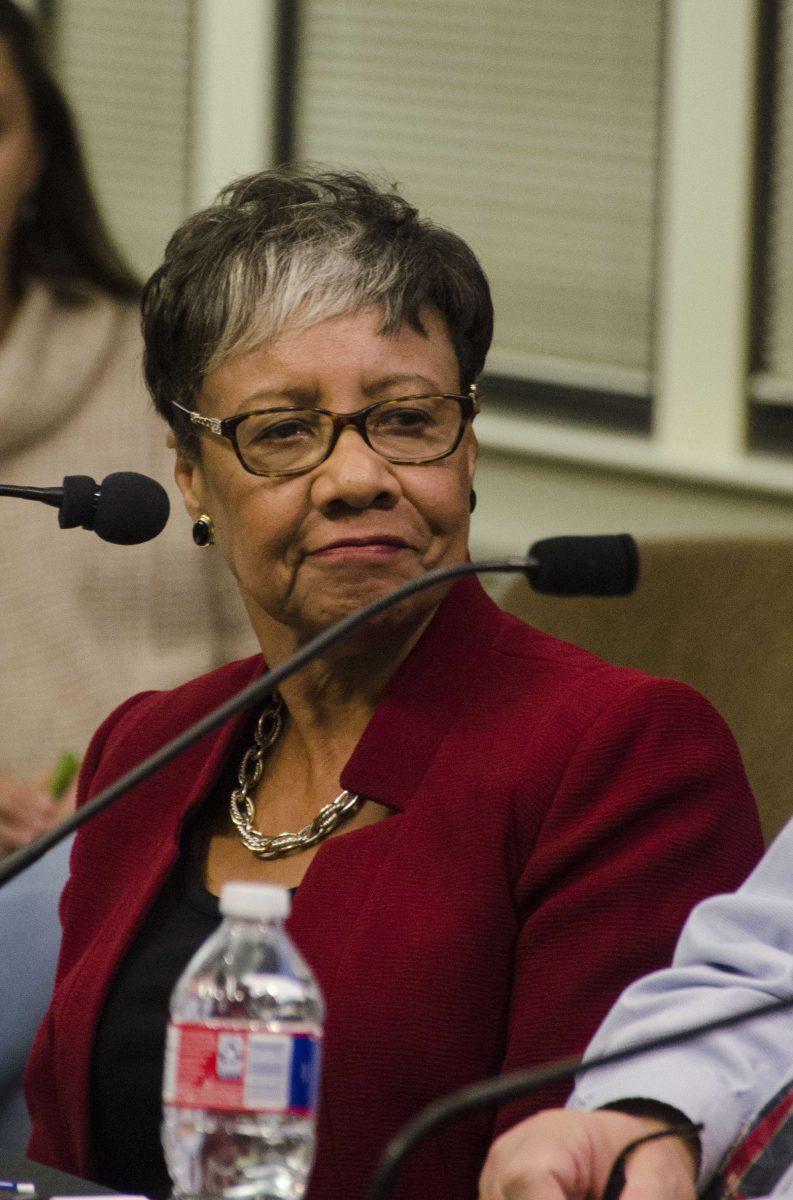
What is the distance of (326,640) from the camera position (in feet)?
3.71

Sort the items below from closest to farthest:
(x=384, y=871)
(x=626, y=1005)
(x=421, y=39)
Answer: (x=626, y=1005), (x=384, y=871), (x=421, y=39)

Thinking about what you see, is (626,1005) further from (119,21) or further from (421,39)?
(119,21)

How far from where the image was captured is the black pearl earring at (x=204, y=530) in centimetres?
177

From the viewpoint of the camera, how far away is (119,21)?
156 inches

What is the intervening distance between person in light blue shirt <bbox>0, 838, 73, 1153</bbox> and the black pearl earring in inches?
15.4

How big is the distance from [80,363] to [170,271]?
1.02 metres

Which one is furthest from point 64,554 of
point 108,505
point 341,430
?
point 108,505

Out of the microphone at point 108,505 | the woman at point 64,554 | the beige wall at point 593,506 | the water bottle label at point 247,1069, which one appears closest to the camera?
the water bottle label at point 247,1069

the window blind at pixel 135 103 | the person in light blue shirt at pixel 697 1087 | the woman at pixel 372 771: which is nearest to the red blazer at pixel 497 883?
the woman at pixel 372 771

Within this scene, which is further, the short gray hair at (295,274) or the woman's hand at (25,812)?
the woman's hand at (25,812)

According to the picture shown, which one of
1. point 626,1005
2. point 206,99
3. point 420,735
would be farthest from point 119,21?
point 626,1005

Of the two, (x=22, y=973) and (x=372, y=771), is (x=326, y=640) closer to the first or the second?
(x=372, y=771)

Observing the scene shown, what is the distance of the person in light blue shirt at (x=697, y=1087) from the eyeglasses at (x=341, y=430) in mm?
494

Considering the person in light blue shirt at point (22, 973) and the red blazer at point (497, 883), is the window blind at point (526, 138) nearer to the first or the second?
the person in light blue shirt at point (22, 973)
